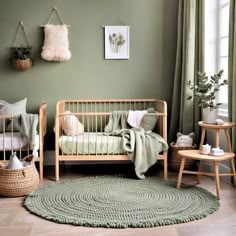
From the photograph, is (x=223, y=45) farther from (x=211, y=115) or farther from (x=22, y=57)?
(x=22, y=57)

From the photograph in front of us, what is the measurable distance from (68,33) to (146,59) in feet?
3.27

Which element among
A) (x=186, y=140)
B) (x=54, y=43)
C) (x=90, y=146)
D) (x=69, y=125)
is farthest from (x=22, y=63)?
(x=186, y=140)

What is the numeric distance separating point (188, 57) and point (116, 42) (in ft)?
2.95

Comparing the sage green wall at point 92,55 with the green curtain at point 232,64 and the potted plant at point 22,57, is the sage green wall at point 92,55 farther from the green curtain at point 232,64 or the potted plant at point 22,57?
the green curtain at point 232,64

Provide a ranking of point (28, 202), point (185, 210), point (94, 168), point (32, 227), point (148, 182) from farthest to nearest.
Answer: point (94, 168)
point (148, 182)
point (28, 202)
point (185, 210)
point (32, 227)

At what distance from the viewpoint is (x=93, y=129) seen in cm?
463

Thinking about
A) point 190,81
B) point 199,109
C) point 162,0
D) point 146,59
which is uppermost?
point 162,0

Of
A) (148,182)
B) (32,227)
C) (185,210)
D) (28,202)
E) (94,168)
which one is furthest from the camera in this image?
(94,168)

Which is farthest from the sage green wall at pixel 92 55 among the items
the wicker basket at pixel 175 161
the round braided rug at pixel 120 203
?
the round braided rug at pixel 120 203

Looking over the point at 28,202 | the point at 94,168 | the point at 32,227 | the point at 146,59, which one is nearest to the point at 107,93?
the point at 146,59

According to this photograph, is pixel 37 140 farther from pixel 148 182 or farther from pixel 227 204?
pixel 227 204

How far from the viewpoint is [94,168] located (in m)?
4.45

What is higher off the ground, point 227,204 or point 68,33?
point 68,33

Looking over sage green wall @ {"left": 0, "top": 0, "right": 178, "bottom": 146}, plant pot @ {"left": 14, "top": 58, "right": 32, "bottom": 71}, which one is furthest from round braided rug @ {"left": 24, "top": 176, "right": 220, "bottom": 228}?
plant pot @ {"left": 14, "top": 58, "right": 32, "bottom": 71}
